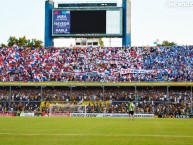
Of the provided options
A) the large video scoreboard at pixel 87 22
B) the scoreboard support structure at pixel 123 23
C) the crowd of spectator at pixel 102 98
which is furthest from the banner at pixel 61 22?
the crowd of spectator at pixel 102 98

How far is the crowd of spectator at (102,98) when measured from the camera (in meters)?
53.1

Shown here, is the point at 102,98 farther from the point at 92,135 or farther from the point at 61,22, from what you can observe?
the point at 92,135

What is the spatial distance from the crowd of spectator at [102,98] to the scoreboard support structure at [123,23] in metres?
8.09

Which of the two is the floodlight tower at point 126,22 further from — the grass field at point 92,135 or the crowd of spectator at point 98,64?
the grass field at point 92,135

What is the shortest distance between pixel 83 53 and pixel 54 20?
5.82m

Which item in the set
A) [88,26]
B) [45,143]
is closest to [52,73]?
[88,26]

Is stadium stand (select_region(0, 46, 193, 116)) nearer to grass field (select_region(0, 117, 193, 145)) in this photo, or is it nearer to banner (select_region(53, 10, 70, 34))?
banner (select_region(53, 10, 70, 34))

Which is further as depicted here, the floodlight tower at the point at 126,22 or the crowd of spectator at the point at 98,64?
the floodlight tower at the point at 126,22

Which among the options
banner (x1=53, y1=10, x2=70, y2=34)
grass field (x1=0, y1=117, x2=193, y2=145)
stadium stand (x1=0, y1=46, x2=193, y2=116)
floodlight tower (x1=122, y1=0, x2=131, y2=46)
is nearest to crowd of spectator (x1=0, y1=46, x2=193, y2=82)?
stadium stand (x1=0, y1=46, x2=193, y2=116)

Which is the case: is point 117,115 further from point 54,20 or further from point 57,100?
point 54,20

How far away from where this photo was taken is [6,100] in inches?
2190

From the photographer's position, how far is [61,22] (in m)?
64.4

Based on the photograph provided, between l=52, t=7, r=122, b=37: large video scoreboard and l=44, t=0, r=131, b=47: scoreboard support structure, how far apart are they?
0.67m

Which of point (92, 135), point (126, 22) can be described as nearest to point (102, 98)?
point (126, 22)
